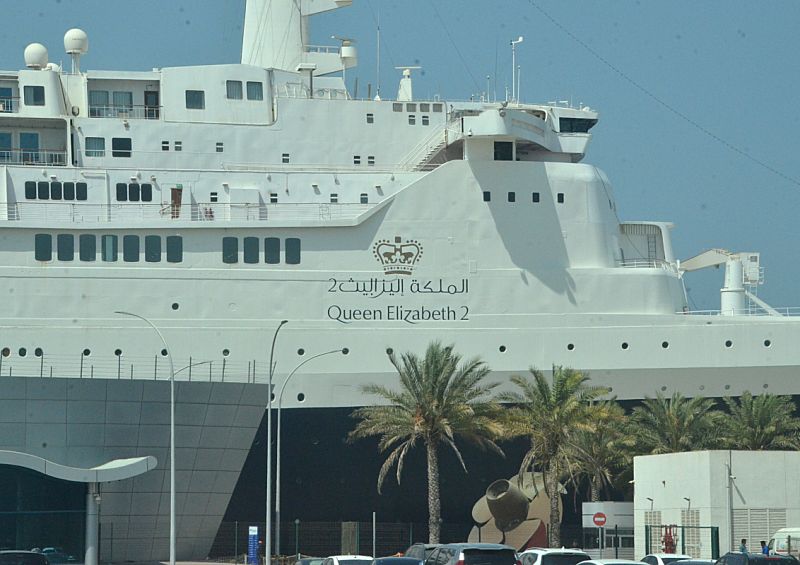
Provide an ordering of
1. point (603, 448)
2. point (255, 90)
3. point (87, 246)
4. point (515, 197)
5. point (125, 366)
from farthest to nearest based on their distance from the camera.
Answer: point (255, 90) < point (515, 197) < point (603, 448) < point (87, 246) < point (125, 366)

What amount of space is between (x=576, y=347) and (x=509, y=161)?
5.06 metres

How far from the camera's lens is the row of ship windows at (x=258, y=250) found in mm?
38125

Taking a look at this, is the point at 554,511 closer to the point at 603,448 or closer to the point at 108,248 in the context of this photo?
the point at 603,448

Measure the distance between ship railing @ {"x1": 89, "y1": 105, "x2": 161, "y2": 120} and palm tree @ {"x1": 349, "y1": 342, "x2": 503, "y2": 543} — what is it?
9.71 m

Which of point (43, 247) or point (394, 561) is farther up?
point (43, 247)

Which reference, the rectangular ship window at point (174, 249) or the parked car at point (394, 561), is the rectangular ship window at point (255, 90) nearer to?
the rectangular ship window at point (174, 249)

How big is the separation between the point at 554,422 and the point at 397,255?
5.89 m

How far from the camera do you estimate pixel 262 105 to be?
40844 mm

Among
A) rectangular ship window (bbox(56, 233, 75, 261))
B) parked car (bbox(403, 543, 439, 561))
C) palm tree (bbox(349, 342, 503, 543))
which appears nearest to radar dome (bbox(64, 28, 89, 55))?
rectangular ship window (bbox(56, 233, 75, 261))

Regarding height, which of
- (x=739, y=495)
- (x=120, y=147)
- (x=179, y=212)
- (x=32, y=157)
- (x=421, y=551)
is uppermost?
(x=120, y=147)

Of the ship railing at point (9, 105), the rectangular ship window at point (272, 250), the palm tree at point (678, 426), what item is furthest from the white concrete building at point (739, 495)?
the ship railing at point (9, 105)

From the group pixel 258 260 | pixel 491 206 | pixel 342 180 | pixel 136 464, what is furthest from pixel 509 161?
pixel 136 464

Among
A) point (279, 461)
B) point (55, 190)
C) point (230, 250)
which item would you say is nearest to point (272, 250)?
point (230, 250)

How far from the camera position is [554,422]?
3631 centimetres
